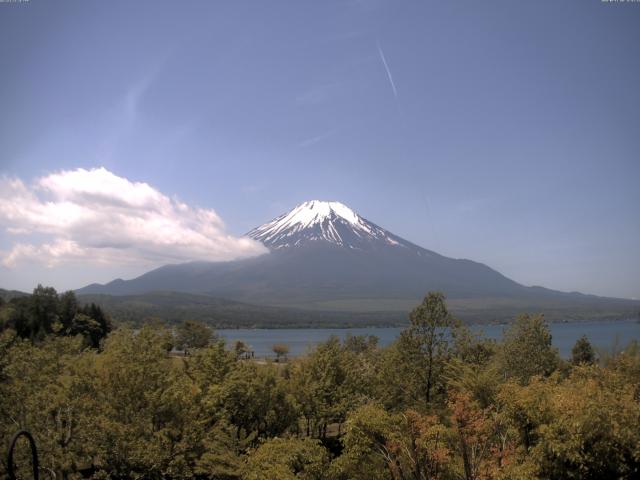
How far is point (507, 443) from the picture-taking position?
15.3 meters

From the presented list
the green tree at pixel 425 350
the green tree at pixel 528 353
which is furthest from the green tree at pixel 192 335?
the green tree at pixel 425 350

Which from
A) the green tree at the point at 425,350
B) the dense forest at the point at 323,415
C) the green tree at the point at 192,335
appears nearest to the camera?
the dense forest at the point at 323,415

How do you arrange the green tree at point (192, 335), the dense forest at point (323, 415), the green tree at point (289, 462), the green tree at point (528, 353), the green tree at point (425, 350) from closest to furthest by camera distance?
the dense forest at point (323, 415) < the green tree at point (289, 462) < the green tree at point (425, 350) < the green tree at point (528, 353) < the green tree at point (192, 335)

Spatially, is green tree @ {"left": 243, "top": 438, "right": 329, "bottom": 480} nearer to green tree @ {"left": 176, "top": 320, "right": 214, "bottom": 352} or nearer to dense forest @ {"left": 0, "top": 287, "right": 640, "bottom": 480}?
dense forest @ {"left": 0, "top": 287, "right": 640, "bottom": 480}

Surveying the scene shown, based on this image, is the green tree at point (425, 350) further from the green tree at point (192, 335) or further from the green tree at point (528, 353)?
the green tree at point (192, 335)

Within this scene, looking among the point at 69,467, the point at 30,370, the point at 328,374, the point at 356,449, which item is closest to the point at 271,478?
the point at 356,449

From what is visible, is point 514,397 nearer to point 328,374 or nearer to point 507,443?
point 507,443

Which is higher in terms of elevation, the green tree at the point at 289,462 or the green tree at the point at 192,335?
the green tree at the point at 289,462

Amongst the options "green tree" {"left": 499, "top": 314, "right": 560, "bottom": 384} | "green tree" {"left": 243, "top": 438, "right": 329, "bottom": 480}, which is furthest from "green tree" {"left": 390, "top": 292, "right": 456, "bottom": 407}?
"green tree" {"left": 243, "top": 438, "right": 329, "bottom": 480}

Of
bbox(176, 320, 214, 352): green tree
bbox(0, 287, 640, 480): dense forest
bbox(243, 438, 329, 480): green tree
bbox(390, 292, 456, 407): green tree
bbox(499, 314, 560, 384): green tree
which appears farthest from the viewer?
bbox(176, 320, 214, 352): green tree

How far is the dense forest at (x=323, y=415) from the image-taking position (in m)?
12.3

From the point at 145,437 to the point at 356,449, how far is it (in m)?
7.50

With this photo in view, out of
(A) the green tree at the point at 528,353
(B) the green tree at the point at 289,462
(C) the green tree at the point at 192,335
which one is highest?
(A) the green tree at the point at 528,353

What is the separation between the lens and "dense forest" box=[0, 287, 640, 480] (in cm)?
1230
